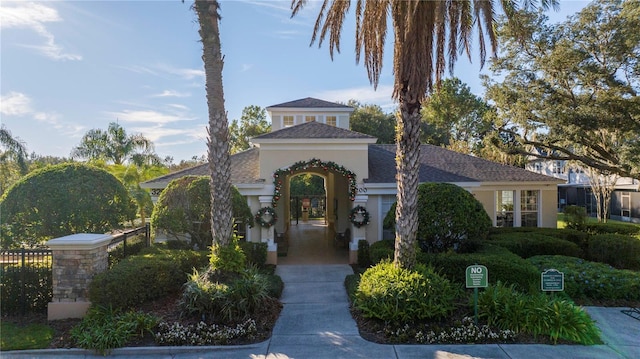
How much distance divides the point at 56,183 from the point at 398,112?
911 centimetres

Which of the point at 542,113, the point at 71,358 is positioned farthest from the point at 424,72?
the point at 542,113

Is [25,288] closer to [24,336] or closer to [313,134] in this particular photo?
[24,336]

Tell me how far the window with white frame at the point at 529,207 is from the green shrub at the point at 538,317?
10260 millimetres

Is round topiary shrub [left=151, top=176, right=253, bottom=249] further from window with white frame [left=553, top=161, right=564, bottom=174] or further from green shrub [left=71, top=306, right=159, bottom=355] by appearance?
window with white frame [left=553, top=161, right=564, bottom=174]

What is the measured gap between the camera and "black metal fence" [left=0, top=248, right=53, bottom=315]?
8.01 m

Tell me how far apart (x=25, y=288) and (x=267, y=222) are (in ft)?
21.5

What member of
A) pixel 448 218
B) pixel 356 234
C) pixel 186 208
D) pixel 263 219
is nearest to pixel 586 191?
pixel 356 234

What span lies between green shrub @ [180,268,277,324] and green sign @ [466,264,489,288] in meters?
4.31

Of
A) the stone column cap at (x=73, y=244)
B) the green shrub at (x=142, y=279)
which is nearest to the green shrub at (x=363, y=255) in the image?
the green shrub at (x=142, y=279)

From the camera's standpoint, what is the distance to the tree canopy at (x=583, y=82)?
14.3m

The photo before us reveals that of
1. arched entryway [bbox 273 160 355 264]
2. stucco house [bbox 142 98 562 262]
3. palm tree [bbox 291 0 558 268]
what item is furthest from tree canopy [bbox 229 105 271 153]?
palm tree [bbox 291 0 558 268]

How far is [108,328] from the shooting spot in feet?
22.3

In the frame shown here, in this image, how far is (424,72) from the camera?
300 inches

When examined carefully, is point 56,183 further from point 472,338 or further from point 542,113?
point 542,113
